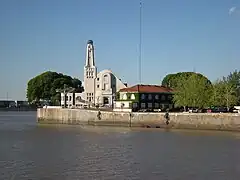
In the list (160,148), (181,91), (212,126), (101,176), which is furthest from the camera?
(181,91)

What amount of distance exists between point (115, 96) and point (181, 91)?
2220cm

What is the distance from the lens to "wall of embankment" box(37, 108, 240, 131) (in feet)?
187

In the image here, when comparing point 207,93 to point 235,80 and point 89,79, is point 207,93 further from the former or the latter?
point 89,79

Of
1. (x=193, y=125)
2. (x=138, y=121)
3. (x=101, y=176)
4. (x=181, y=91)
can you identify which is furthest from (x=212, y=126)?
(x=101, y=176)

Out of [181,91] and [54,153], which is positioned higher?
[181,91]

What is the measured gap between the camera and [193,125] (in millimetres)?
59250

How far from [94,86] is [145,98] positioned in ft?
75.2

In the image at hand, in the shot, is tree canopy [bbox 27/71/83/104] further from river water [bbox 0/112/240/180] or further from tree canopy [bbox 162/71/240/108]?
river water [bbox 0/112/240/180]

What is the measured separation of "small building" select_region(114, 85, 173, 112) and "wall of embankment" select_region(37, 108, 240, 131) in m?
8.07

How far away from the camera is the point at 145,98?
8094 cm

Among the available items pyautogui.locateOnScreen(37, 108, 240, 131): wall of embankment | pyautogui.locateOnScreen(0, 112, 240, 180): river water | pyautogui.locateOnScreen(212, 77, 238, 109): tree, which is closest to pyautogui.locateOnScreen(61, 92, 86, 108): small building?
pyautogui.locateOnScreen(37, 108, 240, 131): wall of embankment

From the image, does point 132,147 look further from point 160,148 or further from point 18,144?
point 18,144

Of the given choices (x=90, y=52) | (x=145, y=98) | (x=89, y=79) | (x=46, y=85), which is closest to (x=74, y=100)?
(x=89, y=79)

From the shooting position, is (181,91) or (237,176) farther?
(181,91)
